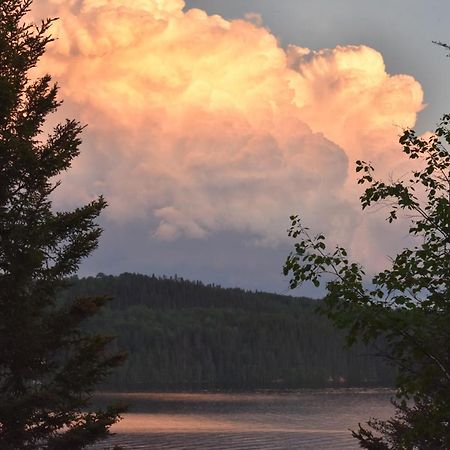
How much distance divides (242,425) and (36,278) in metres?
113

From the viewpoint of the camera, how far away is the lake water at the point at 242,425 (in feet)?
336

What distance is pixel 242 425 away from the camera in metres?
132

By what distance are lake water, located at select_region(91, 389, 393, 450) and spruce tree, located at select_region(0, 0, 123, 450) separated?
151 ft

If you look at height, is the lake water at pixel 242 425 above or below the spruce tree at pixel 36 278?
below

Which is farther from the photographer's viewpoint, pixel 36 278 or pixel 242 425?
pixel 242 425

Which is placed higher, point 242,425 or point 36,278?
point 36,278

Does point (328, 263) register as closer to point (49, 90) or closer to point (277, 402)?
point (49, 90)

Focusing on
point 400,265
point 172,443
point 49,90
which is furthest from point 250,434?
point 400,265

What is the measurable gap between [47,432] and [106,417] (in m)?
1.85

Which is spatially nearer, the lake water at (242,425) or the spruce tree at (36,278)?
the spruce tree at (36,278)

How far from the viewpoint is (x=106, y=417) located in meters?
25.1

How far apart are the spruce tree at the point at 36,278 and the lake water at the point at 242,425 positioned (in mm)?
46097

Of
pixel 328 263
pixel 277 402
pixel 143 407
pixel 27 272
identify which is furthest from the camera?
pixel 277 402

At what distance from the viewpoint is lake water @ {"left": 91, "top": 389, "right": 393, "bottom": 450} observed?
102312 mm
